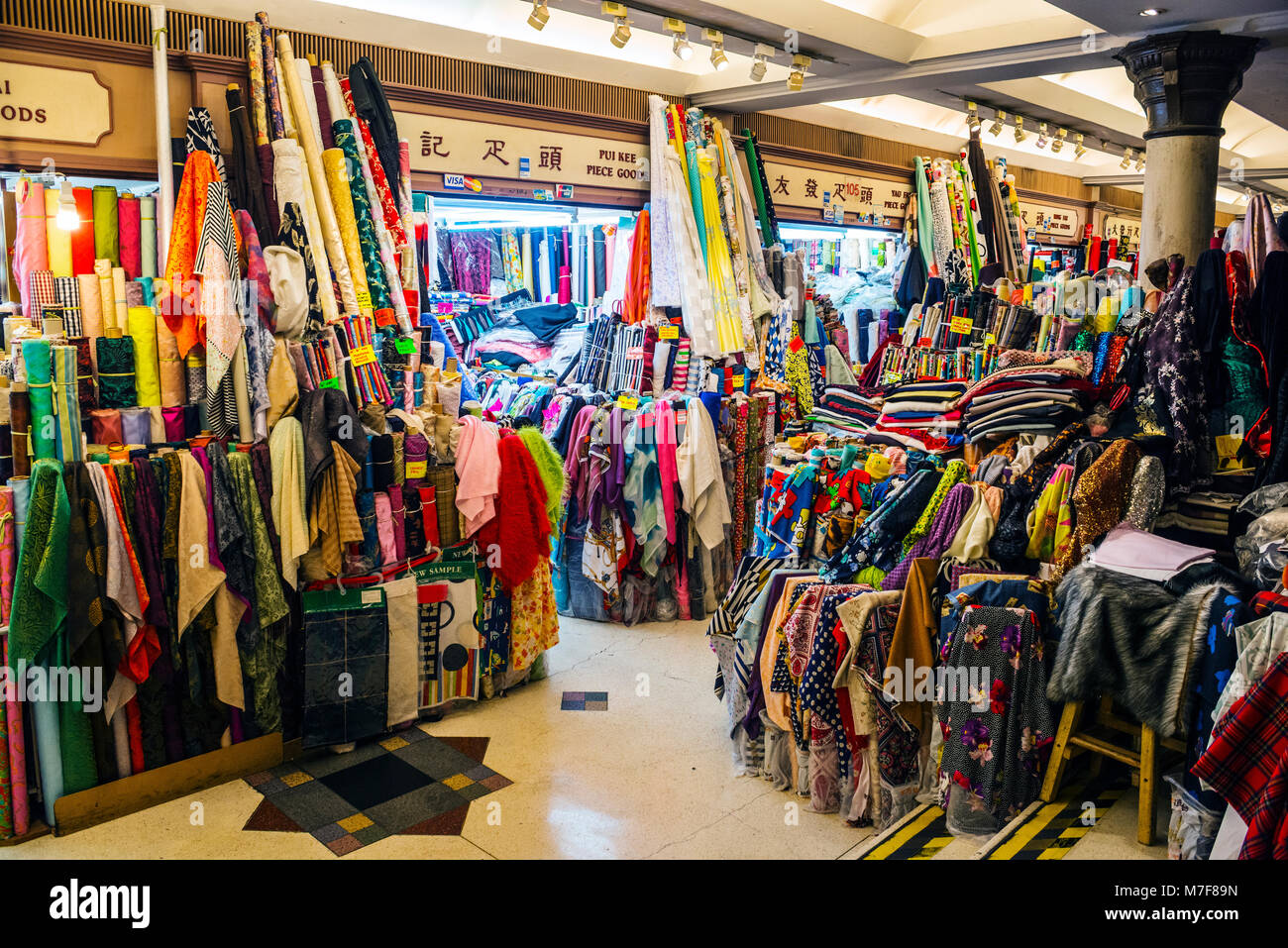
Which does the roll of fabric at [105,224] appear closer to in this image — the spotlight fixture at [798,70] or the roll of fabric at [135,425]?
the roll of fabric at [135,425]

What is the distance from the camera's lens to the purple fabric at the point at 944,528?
12.3 feet

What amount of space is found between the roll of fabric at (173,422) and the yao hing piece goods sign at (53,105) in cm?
123

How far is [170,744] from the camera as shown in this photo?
13.1 feet

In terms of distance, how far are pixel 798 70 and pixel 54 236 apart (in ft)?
12.6

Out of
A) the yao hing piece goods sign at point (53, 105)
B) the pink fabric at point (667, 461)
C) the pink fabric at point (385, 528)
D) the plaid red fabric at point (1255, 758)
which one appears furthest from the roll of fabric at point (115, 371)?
the plaid red fabric at point (1255, 758)

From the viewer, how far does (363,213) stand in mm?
4785

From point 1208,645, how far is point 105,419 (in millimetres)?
3883

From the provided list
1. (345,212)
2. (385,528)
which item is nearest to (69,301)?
(345,212)

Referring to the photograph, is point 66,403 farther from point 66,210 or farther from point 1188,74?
point 1188,74

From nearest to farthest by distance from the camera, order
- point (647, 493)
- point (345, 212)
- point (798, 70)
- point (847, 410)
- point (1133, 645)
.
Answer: point (1133, 645), point (345, 212), point (847, 410), point (798, 70), point (647, 493)

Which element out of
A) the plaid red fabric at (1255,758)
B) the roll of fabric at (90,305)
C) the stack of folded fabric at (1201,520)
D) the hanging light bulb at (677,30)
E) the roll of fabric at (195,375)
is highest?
the hanging light bulb at (677,30)

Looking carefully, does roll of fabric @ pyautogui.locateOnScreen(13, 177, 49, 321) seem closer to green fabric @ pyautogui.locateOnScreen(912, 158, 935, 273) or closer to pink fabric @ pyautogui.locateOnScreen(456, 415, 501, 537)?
pink fabric @ pyautogui.locateOnScreen(456, 415, 501, 537)

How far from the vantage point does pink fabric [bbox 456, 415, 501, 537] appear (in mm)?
4766

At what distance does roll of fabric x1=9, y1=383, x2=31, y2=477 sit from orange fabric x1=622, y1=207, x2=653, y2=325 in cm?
376
